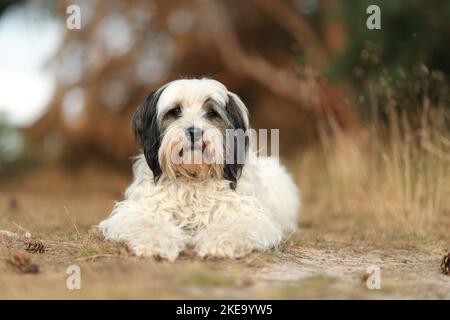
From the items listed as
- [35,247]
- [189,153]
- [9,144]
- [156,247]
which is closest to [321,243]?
[189,153]

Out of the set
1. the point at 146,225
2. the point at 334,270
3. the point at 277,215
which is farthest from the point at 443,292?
the point at 277,215

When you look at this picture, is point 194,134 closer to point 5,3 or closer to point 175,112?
point 175,112

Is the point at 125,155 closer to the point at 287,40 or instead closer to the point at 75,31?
the point at 75,31

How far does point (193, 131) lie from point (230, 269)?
3.23ft

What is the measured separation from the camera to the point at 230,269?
4.60m

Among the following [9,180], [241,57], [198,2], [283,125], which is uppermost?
[198,2]

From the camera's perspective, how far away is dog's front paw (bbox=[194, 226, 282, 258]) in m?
4.80

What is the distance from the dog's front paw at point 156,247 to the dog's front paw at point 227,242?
18 centimetres

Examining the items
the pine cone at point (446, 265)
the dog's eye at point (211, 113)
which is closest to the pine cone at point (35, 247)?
the dog's eye at point (211, 113)

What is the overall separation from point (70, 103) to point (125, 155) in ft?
4.86

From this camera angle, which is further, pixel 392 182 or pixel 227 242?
pixel 392 182

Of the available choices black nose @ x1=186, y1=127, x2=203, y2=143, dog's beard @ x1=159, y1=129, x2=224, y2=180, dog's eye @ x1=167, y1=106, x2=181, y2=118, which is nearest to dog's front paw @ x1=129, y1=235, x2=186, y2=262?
dog's beard @ x1=159, y1=129, x2=224, y2=180

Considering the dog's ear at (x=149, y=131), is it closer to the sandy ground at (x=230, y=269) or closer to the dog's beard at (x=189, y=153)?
the dog's beard at (x=189, y=153)

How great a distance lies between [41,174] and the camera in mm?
14836
